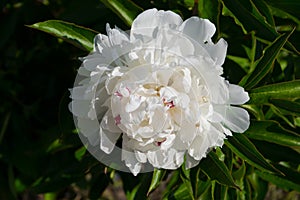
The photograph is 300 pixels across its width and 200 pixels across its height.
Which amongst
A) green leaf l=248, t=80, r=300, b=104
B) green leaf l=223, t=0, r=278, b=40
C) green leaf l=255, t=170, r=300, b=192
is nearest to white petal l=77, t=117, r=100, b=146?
green leaf l=248, t=80, r=300, b=104

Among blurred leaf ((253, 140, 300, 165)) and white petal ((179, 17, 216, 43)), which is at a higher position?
white petal ((179, 17, 216, 43))

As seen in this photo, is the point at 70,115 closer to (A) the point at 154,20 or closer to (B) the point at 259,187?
(A) the point at 154,20

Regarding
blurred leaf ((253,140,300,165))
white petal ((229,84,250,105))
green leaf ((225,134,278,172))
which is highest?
white petal ((229,84,250,105))

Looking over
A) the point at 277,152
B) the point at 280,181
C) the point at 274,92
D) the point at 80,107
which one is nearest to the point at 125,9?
the point at 80,107

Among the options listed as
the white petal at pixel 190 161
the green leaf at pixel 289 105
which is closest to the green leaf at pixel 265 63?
the green leaf at pixel 289 105

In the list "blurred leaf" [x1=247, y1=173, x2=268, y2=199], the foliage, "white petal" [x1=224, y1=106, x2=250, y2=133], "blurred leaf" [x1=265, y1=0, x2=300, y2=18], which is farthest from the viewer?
"blurred leaf" [x1=247, y1=173, x2=268, y2=199]

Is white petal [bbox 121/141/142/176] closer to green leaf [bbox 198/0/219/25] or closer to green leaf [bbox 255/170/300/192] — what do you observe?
green leaf [bbox 198/0/219/25]

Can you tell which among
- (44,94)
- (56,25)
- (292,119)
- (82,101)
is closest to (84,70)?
(82,101)
